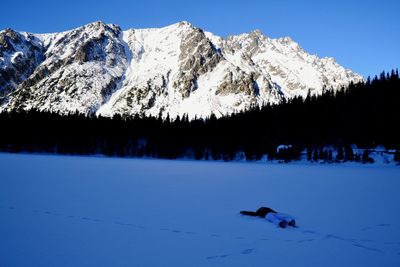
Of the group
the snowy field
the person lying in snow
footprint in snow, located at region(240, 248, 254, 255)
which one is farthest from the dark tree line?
footprint in snow, located at region(240, 248, 254, 255)

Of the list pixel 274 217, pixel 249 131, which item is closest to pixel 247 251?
pixel 274 217

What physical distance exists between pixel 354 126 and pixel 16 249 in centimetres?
8927

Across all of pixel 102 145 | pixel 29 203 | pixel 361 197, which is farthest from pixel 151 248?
pixel 102 145

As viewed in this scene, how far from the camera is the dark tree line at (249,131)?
8269cm

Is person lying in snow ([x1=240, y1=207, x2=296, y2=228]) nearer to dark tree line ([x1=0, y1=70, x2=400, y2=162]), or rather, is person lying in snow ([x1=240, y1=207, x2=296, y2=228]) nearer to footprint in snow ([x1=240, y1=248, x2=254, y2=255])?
footprint in snow ([x1=240, y1=248, x2=254, y2=255])

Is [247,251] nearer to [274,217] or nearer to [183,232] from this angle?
[183,232]

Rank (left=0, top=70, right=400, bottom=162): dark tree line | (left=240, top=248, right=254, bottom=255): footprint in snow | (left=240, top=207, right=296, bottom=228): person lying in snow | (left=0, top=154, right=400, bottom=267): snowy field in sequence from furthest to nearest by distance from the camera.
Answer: (left=0, top=70, right=400, bottom=162): dark tree line → (left=240, top=207, right=296, bottom=228): person lying in snow → (left=240, top=248, right=254, bottom=255): footprint in snow → (left=0, top=154, right=400, bottom=267): snowy field

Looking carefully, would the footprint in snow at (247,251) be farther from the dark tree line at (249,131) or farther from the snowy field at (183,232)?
the dark tree line at (249,131)

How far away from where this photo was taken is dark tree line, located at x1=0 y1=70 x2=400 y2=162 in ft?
271

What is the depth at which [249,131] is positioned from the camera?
103312 millimetres

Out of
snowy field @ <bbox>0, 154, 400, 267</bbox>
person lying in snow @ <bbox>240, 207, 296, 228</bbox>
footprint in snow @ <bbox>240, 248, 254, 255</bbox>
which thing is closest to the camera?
snowy field @ <bbox>0, 154, 400, 267</bbox>

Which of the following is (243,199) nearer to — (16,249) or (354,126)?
(16,249)

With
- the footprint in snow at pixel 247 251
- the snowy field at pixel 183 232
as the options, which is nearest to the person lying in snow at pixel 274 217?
the snowy field at pixel 183 232

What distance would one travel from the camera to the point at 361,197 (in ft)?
64.7
